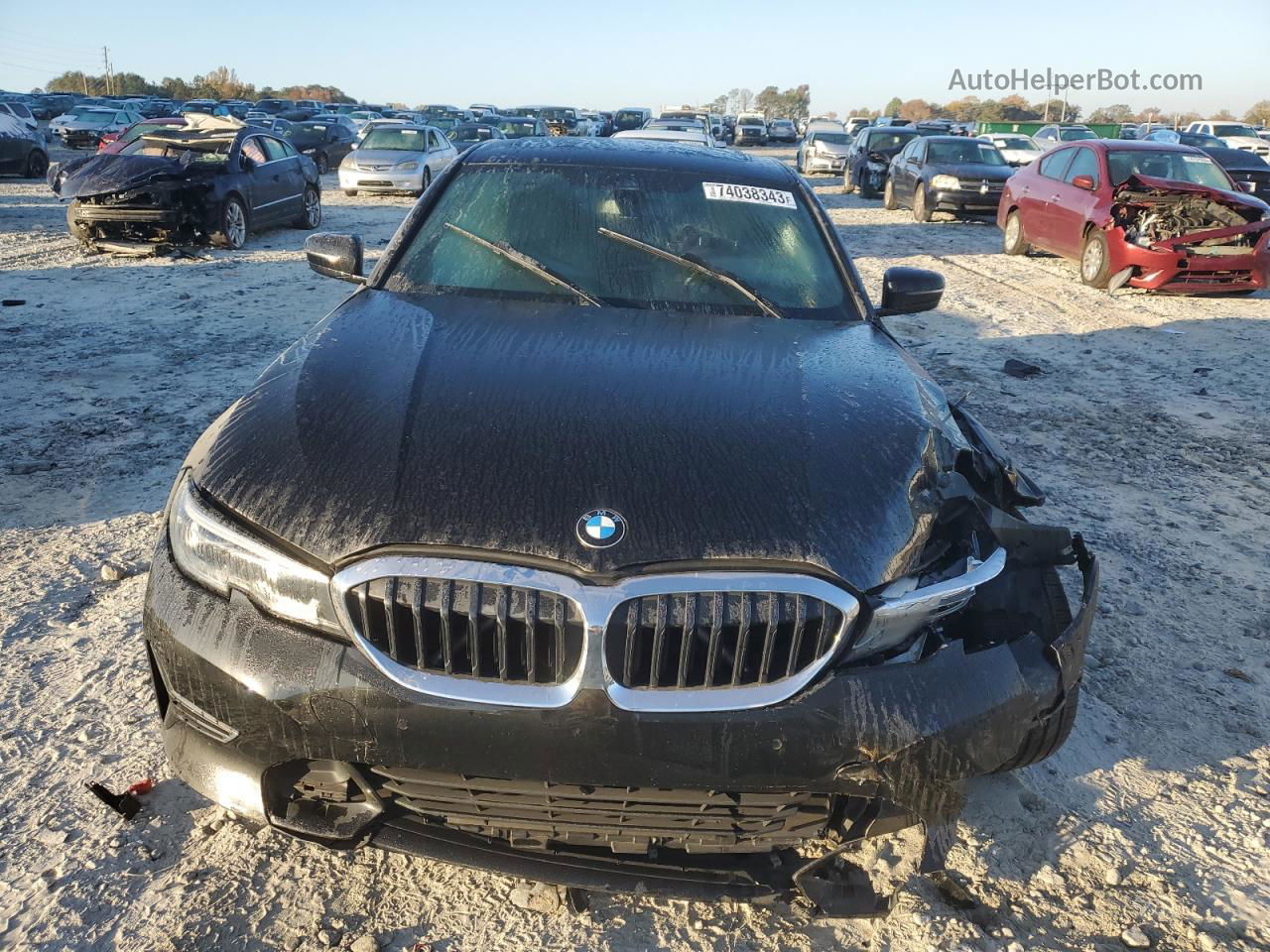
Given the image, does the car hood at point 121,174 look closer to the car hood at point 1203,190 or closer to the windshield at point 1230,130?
the car hood at point 1203,190

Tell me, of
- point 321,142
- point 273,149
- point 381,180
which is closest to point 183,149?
point 273,149

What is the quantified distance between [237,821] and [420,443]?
3.67 ft

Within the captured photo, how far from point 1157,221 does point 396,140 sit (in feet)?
44.7

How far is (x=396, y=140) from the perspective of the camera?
60.8 ft

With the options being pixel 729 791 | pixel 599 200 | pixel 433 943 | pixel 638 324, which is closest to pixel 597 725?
pixel 729 791

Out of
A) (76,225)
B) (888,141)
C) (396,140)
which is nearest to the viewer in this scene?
(76,225)

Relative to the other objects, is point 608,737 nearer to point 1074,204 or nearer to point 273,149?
point 1074,204

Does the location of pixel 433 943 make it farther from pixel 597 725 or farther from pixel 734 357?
pixel 734 357

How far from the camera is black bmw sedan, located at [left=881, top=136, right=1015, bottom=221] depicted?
→ 16375mm

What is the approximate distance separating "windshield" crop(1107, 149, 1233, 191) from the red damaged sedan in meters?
0.01

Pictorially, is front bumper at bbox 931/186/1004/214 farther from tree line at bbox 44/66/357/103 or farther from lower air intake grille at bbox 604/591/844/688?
tree line at bbox 44/66/357/103

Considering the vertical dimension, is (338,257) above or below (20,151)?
below

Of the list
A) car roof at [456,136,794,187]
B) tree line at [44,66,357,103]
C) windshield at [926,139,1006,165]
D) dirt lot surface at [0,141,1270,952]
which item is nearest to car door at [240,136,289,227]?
dirt lot surface at [0,141,1270,952]

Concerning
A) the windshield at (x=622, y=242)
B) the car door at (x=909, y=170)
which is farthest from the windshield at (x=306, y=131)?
the windshield at (x=622, y=242)
